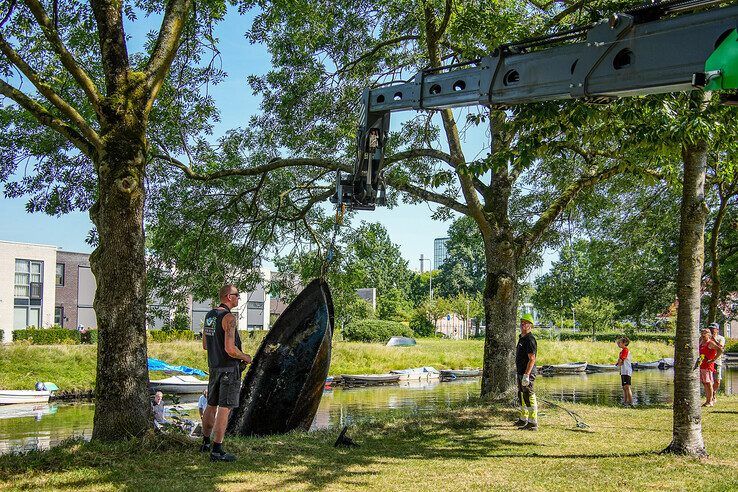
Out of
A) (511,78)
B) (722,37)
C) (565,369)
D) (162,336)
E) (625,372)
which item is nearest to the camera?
(722,37)

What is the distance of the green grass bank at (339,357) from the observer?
2933 cm

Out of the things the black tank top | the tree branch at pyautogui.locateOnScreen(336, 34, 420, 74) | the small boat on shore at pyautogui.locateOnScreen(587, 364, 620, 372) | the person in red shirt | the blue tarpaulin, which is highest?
the tree branch at pyautogui.locateOnScreen(336, 34, 420, 74)

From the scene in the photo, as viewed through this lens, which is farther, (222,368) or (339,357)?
(339,357)

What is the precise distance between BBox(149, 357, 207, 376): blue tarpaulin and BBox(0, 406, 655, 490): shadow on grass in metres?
23.0

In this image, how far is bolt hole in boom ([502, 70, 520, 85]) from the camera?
8.25 meters

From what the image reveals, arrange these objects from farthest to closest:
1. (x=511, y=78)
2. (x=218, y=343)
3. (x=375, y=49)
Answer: (x=375, y=49) < (x=511, y=78) < (x=218, y=343)

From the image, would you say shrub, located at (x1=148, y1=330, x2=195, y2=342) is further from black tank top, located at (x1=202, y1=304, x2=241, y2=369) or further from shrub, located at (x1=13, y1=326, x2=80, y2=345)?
Result: black tank top, located at (x1=202, y1=304, x2=241, y2=369)

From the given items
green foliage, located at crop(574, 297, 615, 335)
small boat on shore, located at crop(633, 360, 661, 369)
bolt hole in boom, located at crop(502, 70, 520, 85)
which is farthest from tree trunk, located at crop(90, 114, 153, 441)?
green foliage, located at crop(574, 297, 615, 335)

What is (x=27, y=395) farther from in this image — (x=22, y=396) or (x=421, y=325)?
(x=421, y=325)

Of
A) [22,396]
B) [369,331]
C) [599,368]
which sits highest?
[369,331]

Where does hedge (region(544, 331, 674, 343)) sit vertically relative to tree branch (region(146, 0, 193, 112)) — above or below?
below

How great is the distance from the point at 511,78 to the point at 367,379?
2878cm

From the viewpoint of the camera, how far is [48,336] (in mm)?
37469

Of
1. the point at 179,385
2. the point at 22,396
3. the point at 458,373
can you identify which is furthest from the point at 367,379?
the point at 22,396
